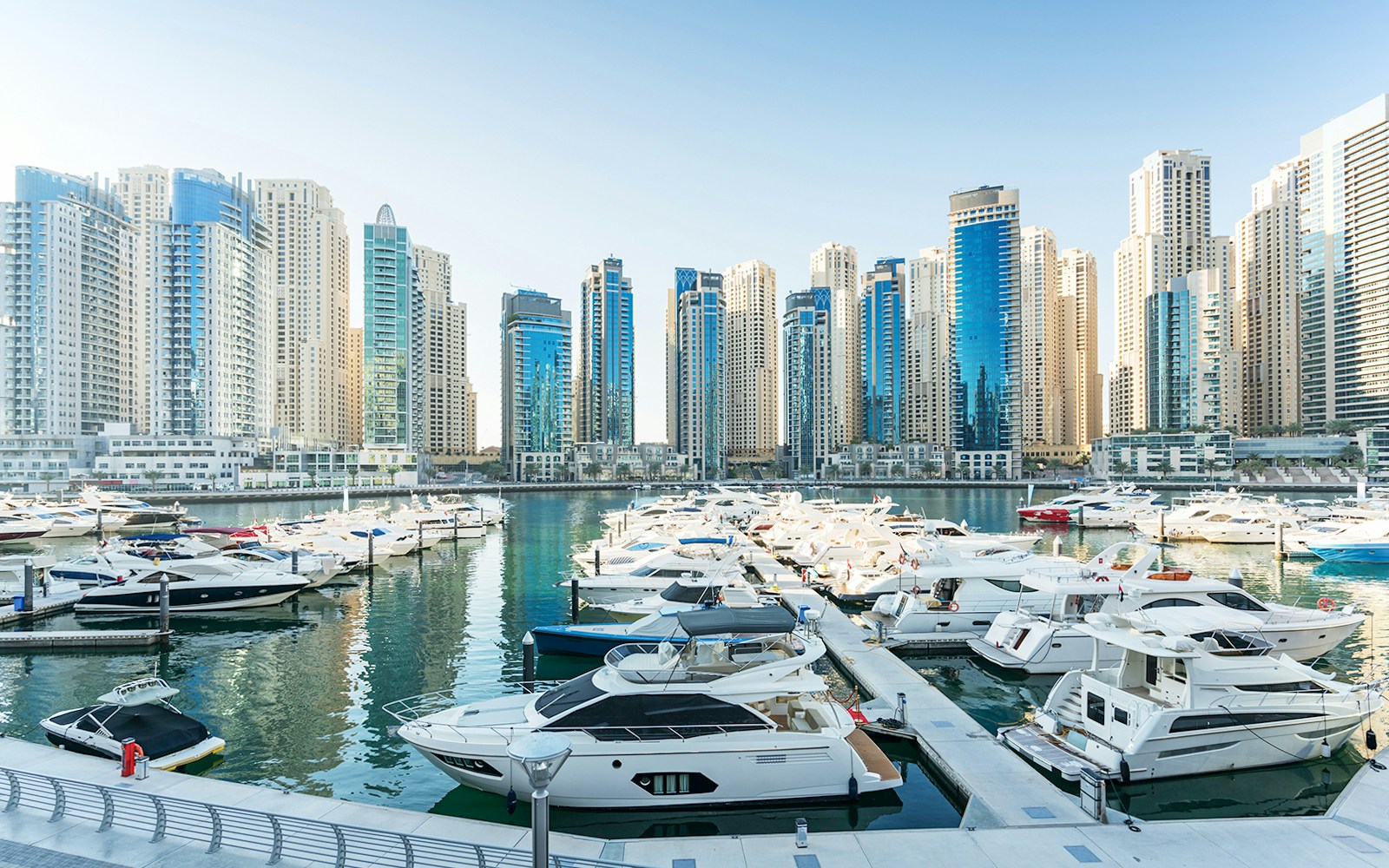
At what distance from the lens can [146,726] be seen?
1741 cm

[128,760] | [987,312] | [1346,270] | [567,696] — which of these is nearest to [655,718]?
[567,696]

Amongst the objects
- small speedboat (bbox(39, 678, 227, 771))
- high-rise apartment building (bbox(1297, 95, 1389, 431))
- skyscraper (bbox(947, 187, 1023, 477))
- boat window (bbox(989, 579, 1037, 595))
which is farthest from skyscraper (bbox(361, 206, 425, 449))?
high-rise apartment building (bbox(1297, 95, 1389, 431))

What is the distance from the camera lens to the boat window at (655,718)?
1510 centimetres

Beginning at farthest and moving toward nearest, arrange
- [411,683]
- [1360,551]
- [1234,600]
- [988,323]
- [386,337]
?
[988,323], [386,337], [1360,551], [1234,600], [411,683]

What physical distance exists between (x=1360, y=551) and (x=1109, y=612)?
38.0m

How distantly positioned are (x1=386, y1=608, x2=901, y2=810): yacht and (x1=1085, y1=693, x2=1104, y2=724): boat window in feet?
16.2

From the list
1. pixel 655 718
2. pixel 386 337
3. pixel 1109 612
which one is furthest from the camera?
pixel 386 337

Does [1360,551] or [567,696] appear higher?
[567,696]

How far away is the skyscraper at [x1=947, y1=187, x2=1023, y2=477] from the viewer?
18900cm

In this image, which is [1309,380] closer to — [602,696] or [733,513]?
[733,513]

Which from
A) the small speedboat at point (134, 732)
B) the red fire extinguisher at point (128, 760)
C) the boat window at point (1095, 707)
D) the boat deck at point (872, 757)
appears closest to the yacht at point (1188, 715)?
the boat window at point (1095, 707)

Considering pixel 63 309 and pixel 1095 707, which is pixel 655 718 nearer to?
pixel 1095 707

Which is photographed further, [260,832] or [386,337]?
[386,337]

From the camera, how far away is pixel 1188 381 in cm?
18775
